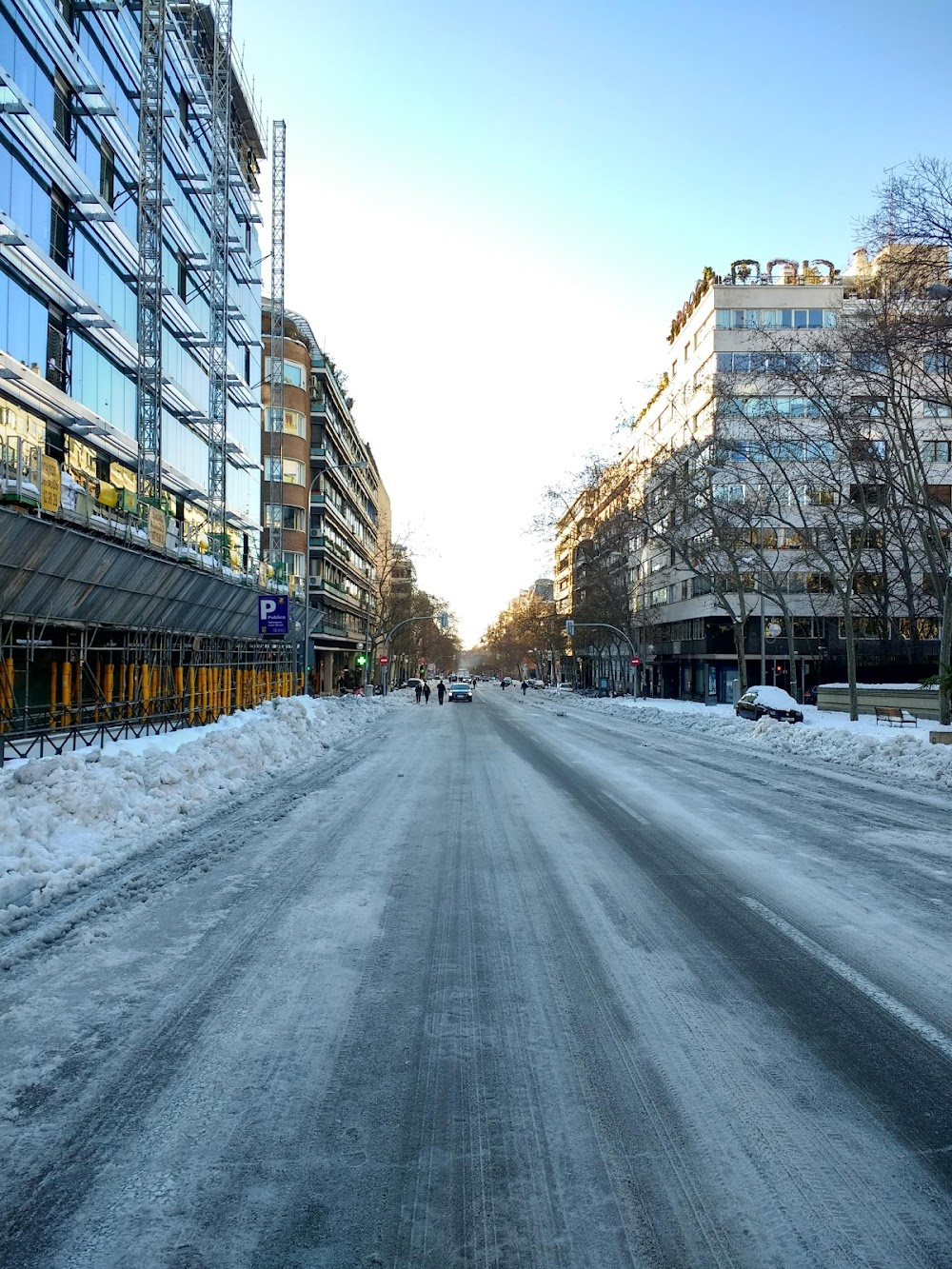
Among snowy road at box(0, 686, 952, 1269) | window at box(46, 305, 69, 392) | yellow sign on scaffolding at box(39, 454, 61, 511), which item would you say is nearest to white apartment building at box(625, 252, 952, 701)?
window at box(46, 305, 69, 392)

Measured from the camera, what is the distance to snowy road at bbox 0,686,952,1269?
10.0ft

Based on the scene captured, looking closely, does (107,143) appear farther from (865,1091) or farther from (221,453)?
(865,1091)

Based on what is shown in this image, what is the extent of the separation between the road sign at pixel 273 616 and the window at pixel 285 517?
1096 inches

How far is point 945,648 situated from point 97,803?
2652 cm

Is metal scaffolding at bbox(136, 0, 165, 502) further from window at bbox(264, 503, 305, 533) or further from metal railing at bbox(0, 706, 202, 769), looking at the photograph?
window at bbox(264, 503, 305, 533)

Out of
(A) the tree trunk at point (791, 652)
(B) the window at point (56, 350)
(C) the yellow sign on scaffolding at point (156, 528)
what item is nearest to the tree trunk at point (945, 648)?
(A) the tree trunk at point (791, 652)

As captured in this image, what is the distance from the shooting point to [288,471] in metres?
59.8

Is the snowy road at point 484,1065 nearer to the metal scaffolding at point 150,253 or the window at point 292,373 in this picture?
the metal scaffolding at point 150,253

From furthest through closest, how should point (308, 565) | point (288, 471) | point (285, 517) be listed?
point (285, 517), point (288, 471), point (308, 565)

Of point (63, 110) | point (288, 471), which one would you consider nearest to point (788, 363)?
point (63, 110)

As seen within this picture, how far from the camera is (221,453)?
4125 cm

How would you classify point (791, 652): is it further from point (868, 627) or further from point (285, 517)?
point (285, 517)

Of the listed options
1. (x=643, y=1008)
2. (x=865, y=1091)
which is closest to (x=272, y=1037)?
(x=643, y=1008)

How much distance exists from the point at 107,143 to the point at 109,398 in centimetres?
832
